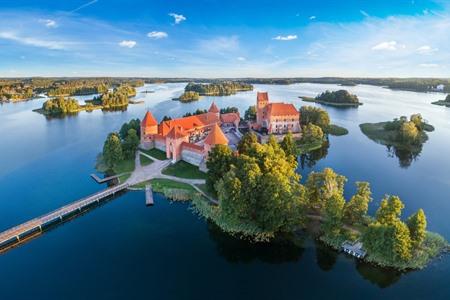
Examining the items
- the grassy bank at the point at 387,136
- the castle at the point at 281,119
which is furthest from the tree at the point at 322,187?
the grassy bank at the point at 387,136

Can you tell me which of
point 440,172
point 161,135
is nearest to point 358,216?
point 440,172

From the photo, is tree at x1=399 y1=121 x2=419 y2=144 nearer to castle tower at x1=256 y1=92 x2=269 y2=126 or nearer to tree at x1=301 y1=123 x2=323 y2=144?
tree at x1=301 y1=123 x2=323 y2=144

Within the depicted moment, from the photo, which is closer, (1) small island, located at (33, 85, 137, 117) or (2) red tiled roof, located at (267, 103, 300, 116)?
(2) red tiled roof, located at (267, 103, 300, 116)

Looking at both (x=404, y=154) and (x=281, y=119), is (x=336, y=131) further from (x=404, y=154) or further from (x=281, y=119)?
(x=404, y=154)

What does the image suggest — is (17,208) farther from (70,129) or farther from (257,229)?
(70,129)

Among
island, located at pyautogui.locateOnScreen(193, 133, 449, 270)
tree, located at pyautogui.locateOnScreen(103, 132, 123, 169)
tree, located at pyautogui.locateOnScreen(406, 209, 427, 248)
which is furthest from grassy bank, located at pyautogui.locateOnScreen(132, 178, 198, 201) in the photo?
tree, located at pyautogui.locateOnScreen(406, 209, 427, 248)

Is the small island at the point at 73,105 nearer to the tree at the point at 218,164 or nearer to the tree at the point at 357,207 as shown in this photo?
the tree at the point at 218,164
